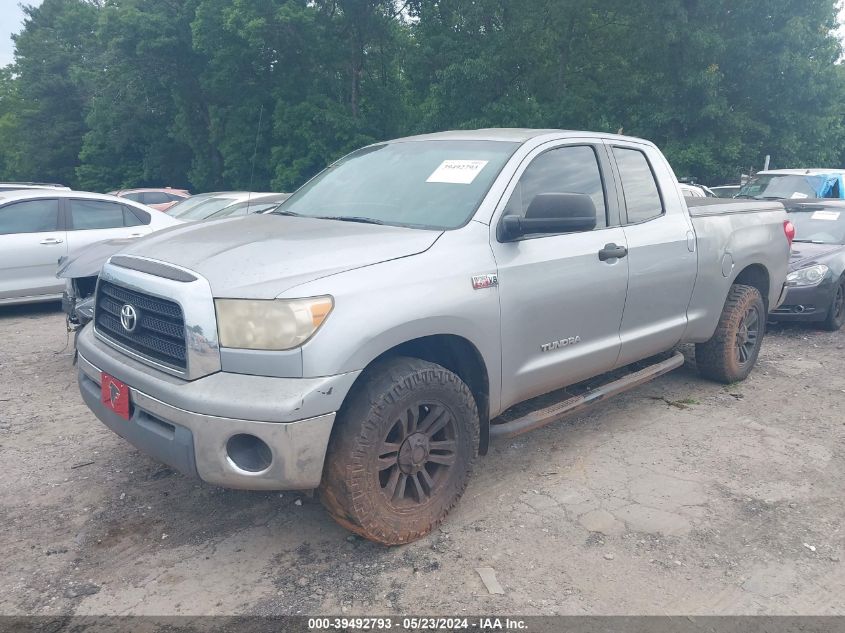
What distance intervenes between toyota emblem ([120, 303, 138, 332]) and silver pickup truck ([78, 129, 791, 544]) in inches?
0.5

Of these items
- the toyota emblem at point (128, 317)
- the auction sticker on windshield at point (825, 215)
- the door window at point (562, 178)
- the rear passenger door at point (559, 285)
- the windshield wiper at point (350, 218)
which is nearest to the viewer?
the toyota emblem at point (128, 317)

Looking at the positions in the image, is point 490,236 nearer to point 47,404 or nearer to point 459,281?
point 459,281

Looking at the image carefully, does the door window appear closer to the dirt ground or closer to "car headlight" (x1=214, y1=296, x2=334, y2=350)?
"car headlight" (x1=214, y1=296, x2=334, y2=350)

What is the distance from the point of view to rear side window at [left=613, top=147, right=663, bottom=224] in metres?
4.45

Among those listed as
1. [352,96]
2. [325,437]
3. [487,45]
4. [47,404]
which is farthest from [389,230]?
[352,96]

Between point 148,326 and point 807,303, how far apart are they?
700cm

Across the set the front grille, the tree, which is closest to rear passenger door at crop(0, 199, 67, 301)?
the front grille

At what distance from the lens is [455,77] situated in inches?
934

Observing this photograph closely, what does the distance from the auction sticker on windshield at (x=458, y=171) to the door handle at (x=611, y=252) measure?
89 centimetres

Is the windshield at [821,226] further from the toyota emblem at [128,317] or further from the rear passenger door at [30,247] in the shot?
the rear passenger door at [30,247]

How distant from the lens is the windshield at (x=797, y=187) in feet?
35.4

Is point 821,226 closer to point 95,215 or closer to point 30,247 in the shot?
point 95,215

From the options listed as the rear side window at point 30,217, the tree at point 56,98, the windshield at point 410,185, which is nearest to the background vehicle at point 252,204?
the rear side window at point 30,217

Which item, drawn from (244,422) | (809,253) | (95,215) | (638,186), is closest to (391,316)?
(244,422)
